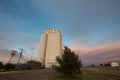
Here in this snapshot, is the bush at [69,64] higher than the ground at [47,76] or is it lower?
higher

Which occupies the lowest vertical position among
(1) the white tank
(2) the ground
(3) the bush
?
(2) the ground

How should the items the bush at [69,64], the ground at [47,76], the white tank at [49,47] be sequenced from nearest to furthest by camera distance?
1. the bush at [69,64]
2. the ground at [47,76]
3. the white tank at [49,47]

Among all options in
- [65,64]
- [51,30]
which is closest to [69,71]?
[65,64]

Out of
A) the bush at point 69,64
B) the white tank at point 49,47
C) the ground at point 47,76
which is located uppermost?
the white tank at point 49,47

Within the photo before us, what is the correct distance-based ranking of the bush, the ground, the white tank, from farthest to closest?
the white tank, the ground, the bush

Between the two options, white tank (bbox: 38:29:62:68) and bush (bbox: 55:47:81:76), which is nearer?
bush (bbox: 55:47:81:76)

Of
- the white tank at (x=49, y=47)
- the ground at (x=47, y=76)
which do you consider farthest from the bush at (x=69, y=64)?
the white tank at (x=49, y=47)

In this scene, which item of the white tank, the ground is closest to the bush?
the ground

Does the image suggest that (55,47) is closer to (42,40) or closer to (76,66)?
(42,40)

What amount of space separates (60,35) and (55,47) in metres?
13.9

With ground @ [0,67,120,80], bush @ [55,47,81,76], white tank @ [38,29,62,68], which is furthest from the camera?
white tank @ [38,29,62,68]

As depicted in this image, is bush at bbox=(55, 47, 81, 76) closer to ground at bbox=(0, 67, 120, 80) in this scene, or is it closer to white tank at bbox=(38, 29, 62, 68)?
ground at bbox=(0, 67, 120, 80)

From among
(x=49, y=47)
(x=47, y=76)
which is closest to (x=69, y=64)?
(x=47, y=76)

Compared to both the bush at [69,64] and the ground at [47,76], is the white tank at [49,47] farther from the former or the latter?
the bush at [69,64]
